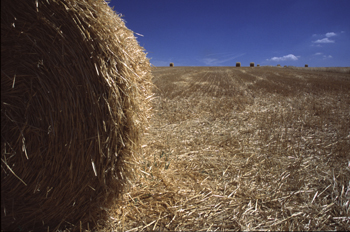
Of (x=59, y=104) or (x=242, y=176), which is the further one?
(x=242, y=176)

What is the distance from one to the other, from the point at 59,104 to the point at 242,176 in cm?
247

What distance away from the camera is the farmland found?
2.20m

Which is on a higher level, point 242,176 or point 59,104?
point 59,104

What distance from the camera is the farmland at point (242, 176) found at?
2201 mm

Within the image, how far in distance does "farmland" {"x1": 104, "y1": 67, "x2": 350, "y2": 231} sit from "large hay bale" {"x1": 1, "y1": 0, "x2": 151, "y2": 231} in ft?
1.95

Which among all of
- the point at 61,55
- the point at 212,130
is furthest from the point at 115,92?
the point at 212,130

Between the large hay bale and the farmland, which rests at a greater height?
→ the large hay bale

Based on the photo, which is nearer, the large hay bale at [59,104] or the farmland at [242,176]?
the large hay bale at [59,104]

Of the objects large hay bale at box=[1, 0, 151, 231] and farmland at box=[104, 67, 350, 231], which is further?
farmland at box=[104, 67, 350, 231]

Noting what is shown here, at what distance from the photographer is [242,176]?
296 cm

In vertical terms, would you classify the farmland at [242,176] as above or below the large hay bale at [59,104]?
below

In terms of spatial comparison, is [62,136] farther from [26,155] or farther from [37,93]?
[37,93]

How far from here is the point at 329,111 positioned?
5.90m

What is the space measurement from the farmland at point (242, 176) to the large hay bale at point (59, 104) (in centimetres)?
59
